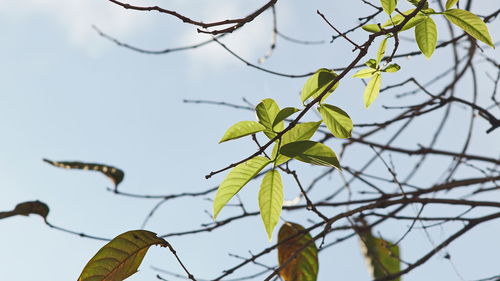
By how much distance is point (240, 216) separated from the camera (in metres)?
1.47

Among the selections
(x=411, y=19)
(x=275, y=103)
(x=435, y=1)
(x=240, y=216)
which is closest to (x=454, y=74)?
(x=435, y=1)

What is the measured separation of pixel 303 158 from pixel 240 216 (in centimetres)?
74

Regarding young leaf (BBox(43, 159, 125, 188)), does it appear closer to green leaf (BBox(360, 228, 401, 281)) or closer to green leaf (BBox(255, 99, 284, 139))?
green leaf (BBox(255, 99, 284, 139))

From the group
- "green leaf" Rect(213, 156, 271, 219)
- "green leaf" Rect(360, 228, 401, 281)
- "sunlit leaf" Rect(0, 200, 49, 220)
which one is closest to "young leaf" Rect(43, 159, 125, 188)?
"sunlit leaf" Rect(0, 200, 49, 220)

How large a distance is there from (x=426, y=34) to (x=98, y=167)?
730 mm

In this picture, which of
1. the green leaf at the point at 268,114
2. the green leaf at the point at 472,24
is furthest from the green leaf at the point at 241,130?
the green leaf at the point at 472,24

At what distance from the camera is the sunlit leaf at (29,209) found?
3.16 feet

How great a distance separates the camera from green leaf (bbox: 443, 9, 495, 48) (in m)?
0.83

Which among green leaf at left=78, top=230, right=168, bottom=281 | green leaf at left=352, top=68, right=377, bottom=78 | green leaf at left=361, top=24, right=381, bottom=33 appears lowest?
green leaf at left=78, top=230, right=168, bottom=281

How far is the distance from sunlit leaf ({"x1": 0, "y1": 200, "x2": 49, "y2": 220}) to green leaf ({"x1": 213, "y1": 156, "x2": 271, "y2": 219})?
41cm

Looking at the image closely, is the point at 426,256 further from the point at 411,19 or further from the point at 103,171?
the point at 103,171

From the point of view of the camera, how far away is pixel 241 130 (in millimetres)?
771

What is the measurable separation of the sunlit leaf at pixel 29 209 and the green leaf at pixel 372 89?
0.64 meters

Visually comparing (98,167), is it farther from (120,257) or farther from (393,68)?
(393,68)
